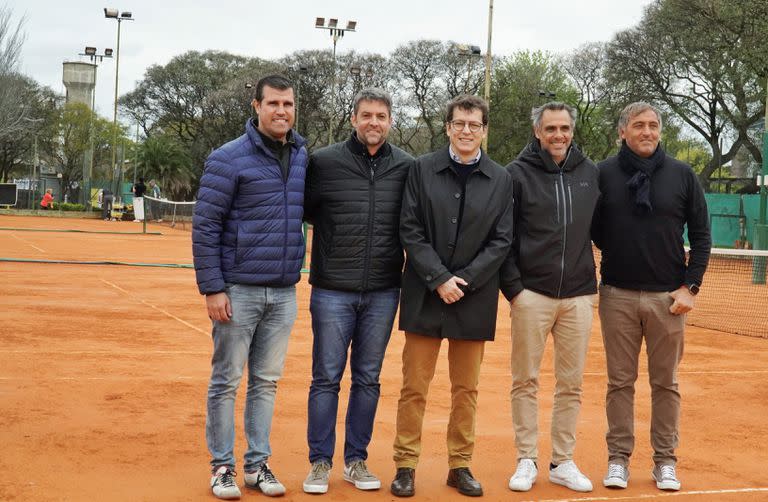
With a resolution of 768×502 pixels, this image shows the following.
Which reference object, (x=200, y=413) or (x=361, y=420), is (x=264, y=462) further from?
(x=200, y=413)

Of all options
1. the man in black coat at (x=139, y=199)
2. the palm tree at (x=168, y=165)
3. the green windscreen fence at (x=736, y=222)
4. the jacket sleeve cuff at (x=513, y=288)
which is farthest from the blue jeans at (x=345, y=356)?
the palm tree at (x=168, y=165)

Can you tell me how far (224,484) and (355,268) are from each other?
129 cm

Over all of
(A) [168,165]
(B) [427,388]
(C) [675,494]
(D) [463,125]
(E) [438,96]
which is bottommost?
(C) [675,494]

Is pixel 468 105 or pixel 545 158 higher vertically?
pixel 468 105

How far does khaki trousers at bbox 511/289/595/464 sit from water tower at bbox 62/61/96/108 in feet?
282

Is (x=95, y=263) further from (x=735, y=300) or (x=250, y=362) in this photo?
(x=250, y=362)

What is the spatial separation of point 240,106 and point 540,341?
5913 centimetres

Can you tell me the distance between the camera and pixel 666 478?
17.8 feet

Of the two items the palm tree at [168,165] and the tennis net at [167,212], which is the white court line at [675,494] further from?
the palm tree at [168,165]

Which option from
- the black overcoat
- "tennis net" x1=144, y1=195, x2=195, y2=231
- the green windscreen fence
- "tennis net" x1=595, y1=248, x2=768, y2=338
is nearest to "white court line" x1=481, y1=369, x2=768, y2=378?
"tennis net" x1=595, y1=248, x2=768, y2=338

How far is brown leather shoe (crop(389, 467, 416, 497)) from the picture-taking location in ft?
16.9

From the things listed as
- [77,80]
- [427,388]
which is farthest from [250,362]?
[77,80]

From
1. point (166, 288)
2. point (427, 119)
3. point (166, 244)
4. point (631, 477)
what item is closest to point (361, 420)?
point (631, 477)

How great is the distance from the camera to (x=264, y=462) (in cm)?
518
